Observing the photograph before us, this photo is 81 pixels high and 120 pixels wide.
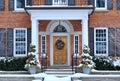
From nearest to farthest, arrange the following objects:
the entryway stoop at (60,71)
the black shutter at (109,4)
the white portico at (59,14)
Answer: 1. the entryway stoop at (60,71)
2. the white portico at (59,14)
3. the black shutter at (109,4)

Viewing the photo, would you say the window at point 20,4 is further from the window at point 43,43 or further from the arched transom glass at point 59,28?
the arched transom glass at point 59,28

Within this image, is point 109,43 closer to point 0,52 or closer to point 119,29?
point 119,29

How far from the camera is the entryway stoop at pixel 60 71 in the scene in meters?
26.3

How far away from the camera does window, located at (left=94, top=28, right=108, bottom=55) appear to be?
29.9 m

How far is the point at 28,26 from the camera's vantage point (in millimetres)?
30000

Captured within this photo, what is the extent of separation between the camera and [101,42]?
30.0 meters

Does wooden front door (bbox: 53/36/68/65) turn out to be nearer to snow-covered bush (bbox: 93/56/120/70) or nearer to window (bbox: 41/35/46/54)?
window (bbox: 41/35/46/54)

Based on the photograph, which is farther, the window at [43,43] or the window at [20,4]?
the window at [20,4]

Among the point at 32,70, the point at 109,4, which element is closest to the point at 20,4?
the point at 109,4

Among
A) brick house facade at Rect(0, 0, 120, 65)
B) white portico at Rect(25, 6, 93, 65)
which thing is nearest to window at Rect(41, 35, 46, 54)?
brick house facade at Rect(0, 0, 120, 65)

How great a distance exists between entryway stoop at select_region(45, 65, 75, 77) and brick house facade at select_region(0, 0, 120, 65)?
1.05m

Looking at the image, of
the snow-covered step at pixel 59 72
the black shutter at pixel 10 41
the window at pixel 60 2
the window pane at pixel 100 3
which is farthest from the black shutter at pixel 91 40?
the black shutter at pixel 10 41

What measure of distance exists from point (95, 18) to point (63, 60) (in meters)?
4.10

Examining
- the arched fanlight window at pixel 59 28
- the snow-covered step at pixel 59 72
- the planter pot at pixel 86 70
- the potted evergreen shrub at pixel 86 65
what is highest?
the arched fanlight window at pixel 59 28
